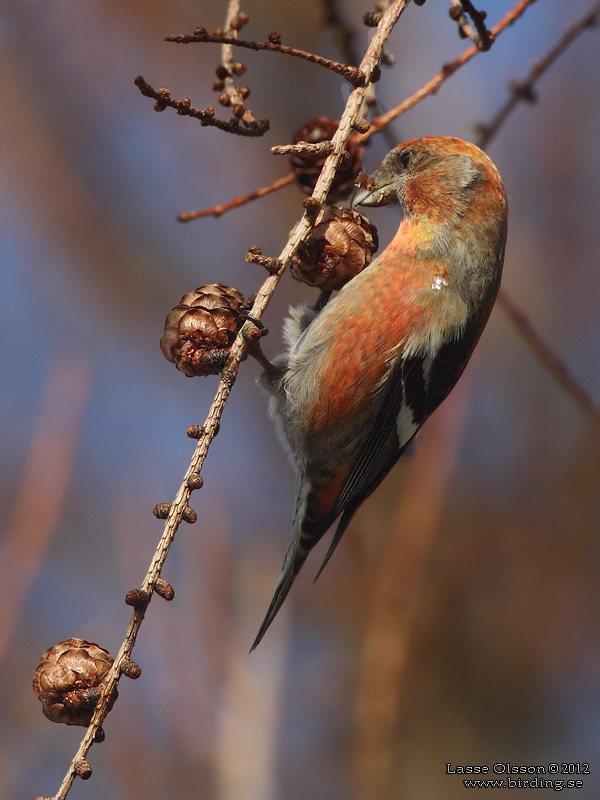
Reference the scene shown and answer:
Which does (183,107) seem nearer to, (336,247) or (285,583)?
(336,247)

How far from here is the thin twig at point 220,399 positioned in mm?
1338

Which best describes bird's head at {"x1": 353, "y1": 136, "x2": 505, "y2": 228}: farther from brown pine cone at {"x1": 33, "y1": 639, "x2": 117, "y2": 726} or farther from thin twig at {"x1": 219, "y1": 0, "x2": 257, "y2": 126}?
brown pine cone at {"x1": 33, "y1": 639, "x2": 117, "y2": 726}

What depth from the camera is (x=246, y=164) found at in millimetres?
5172

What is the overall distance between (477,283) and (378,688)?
70.7 inches

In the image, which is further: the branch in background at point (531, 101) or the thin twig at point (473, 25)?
the branch in background at point (531, 101)

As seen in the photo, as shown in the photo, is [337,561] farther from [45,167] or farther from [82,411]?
[45,167]

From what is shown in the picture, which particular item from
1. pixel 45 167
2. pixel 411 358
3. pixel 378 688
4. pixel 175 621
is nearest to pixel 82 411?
pixel 175 621

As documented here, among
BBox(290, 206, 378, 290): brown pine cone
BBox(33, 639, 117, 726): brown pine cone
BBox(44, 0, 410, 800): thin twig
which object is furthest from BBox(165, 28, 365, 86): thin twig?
BBox(33, 639, 117, 726): brown pine cone

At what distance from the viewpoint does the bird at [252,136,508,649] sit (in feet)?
7.66

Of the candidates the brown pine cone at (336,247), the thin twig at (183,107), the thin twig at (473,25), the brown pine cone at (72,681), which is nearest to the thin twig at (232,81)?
the thin twig at (183,107)

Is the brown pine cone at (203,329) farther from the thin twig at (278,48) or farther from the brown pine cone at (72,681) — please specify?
the brown pine cone at (72,681)

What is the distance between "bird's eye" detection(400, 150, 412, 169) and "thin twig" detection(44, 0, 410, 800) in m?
0.65

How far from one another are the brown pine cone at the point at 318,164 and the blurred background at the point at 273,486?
1.42 metres

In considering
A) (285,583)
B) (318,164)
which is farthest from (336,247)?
(285,583)
